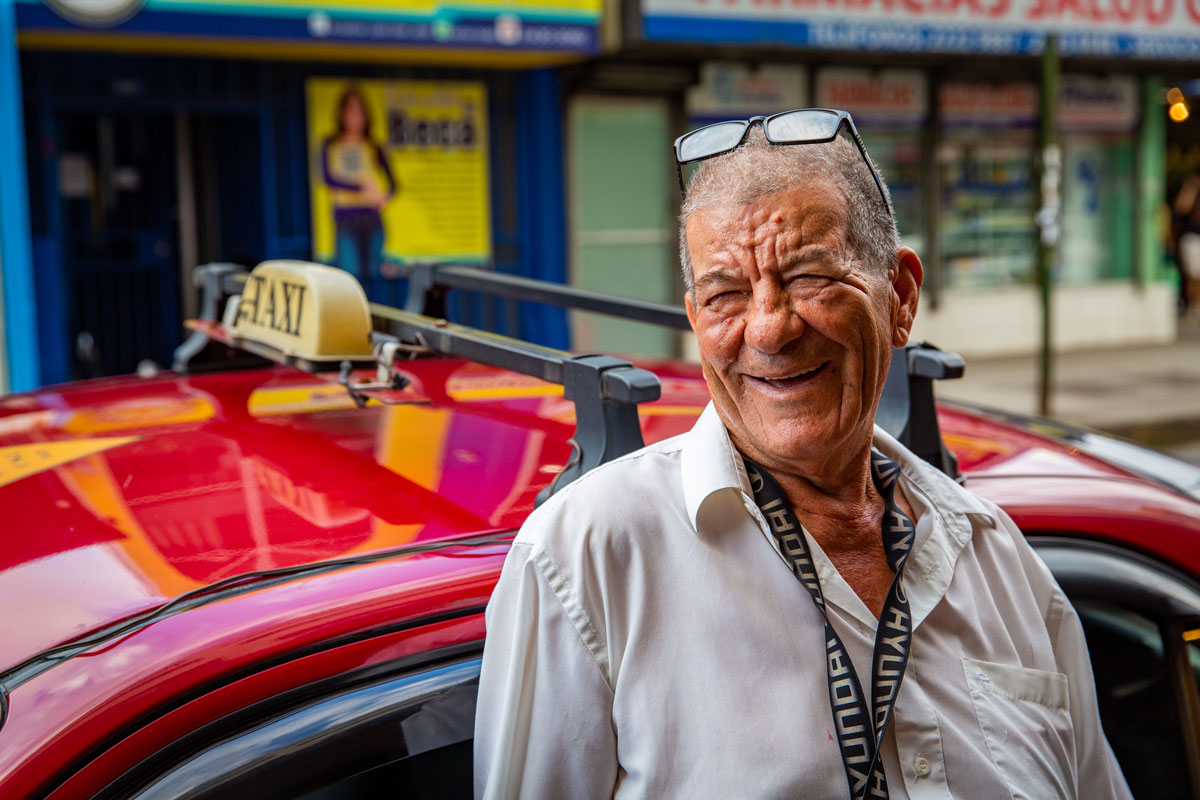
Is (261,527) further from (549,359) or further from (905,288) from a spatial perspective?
(905,288)

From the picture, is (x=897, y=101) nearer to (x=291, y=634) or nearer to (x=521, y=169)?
(x=521, y=169)

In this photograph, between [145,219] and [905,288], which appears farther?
[145,219]

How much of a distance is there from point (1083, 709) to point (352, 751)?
3.33ft

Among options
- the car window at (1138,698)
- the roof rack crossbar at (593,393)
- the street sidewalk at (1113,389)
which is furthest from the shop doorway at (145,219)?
the car window at (1138,698)

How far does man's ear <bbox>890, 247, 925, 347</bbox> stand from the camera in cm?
169

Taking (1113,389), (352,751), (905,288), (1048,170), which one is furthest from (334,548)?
(1113,389)

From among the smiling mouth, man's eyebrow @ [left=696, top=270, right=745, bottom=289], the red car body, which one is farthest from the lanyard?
the red car body

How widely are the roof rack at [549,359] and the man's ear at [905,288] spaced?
176 millimetres

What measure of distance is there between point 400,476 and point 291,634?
0.46 m

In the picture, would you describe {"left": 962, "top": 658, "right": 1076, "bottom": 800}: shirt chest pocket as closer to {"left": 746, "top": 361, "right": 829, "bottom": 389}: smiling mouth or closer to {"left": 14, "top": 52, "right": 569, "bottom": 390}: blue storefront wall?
{"left": 746, "top": 361, "right": 829, "bottom": 389}: smiling mouth

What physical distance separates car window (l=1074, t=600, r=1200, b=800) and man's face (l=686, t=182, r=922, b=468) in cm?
64

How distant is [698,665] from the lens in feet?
4.59

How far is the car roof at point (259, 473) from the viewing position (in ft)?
4.74

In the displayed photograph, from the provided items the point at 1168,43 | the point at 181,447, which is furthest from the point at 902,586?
the point at 1168,43
